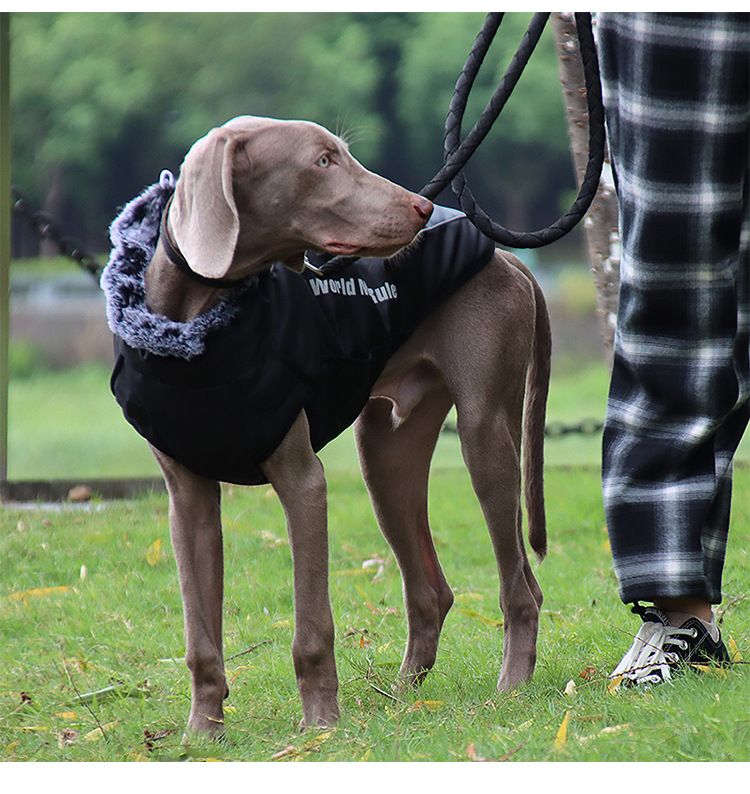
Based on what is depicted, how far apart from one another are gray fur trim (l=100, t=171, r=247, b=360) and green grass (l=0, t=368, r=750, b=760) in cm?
99

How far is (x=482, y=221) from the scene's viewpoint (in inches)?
107

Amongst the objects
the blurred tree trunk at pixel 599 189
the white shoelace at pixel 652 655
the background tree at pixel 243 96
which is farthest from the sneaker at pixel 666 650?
the background tree at pixel 243 96

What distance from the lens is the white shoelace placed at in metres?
2.54

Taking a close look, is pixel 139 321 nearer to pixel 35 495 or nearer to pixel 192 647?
pixel 192 647

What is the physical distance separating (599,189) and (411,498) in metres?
1.85

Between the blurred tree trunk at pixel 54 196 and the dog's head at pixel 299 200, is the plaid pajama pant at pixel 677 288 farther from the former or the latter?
the blurred tree trunk at pixel 54 196

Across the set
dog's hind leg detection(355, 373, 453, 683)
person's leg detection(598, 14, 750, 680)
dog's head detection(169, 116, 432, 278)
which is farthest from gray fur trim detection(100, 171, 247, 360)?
person's leg detection(598, 14, 750, 680)

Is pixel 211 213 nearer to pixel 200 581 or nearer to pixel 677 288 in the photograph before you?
pixel 200 581

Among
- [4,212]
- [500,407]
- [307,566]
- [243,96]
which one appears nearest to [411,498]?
[500,407]

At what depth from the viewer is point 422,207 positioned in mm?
2428

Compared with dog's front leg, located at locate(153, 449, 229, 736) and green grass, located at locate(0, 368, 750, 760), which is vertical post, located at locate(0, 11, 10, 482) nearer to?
green grass, located at locate(0, 368, 750, 760)

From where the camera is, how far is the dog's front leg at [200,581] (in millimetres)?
2520

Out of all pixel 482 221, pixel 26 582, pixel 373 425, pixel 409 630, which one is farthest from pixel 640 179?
pixel 26 582

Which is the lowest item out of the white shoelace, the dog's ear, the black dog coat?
the white shoelace
